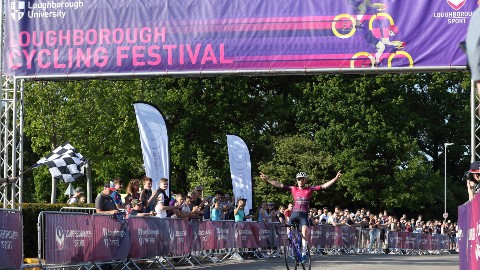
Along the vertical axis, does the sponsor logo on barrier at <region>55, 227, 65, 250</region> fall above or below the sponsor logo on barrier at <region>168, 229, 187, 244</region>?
above

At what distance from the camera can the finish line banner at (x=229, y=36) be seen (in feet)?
76.7

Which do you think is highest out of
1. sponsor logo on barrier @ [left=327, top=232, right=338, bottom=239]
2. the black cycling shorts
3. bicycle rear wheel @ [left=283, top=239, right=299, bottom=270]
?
the black cycling shorts

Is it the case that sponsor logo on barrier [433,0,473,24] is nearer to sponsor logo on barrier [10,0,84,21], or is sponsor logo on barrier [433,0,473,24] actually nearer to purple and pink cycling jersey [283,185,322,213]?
purple and pink cycling jersey [283,185,322,213]

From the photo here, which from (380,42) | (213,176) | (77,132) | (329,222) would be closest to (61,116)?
(77,132)

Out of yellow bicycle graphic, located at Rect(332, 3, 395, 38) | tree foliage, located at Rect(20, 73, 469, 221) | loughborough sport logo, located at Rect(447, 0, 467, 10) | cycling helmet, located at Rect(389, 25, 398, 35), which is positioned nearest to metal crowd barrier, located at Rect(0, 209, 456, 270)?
yellow bicycle graphic, located at Rect(332, 3, 395, 38)

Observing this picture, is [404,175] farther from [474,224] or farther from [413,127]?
[474,224]

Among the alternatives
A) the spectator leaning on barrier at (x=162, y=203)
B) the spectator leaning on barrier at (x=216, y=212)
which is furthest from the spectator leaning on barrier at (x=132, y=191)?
the spectator leaning on barrier at (x=216, y=212)

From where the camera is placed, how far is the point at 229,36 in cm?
2384

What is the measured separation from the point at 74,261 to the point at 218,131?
140 feet

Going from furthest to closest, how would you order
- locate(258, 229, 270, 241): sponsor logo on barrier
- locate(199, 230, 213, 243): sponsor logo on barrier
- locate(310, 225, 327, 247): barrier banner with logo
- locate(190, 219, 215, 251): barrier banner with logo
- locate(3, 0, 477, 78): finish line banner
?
locate(310, 225, 327, 247): barrier banner with logo < locate(258, 229, 270, 241): sponsor logo on barrier < locate(3, 0, 477, 78): finish line banner < locate(199, 230, 213, 243): sponsor logo on barrier < locate(190, 219, 215, 251): barrier banner with logo

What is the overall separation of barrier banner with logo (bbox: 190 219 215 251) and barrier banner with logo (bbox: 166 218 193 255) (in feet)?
0.84

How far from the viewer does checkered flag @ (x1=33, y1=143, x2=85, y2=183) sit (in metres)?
18.2

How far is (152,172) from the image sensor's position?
23.7m

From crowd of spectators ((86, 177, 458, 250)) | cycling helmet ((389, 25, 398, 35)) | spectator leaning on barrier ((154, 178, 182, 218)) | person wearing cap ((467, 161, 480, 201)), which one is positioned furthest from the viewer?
cycling helmet ((389, 25, 398, 35))
